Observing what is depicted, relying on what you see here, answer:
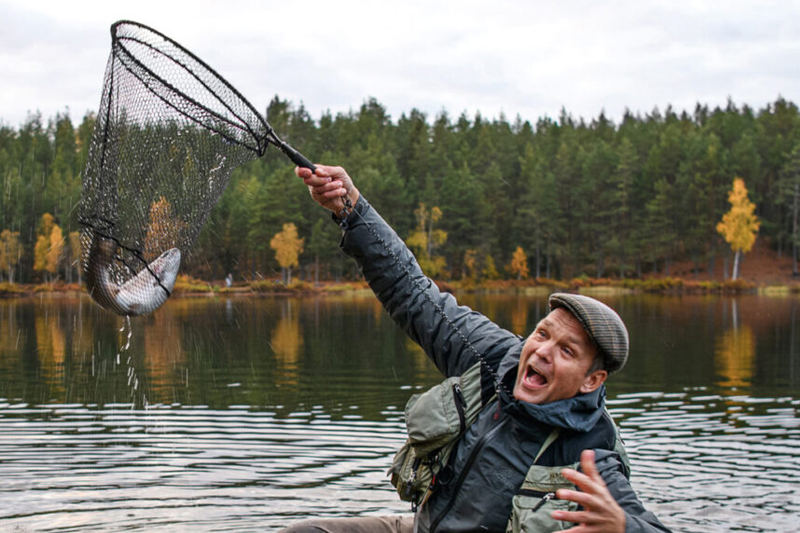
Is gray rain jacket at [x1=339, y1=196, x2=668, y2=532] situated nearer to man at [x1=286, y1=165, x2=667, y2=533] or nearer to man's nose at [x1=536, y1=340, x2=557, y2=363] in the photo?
man at [x1=286, y1=165, x2=667, y2=533]

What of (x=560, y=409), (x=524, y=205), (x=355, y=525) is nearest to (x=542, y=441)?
(x=560, y=409)

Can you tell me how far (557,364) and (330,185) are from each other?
1.46m

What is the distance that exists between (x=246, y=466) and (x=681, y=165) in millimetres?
90151

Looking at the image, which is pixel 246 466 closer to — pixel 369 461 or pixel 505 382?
pixel 369 461

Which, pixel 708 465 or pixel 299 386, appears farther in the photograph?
pixel 299 386

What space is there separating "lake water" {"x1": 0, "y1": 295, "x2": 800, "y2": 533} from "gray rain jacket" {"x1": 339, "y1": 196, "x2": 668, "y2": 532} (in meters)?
4.04

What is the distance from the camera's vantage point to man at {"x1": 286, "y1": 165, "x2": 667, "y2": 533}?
3.51 m

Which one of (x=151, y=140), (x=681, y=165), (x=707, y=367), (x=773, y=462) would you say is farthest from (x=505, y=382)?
(x=681, y=165)

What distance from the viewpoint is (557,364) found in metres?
3.83

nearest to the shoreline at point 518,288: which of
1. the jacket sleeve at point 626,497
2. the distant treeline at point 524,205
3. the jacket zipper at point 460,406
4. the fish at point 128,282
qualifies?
the distant treeline at point 524,205

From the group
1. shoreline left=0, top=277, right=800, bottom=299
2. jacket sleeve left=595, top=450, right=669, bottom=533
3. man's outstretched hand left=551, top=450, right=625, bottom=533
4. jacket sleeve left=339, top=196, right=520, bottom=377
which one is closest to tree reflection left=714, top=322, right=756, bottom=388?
jacket sleeve left=339, top=196, right=520, bottom=377

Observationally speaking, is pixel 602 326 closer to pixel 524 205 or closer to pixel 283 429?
pixel 283 429

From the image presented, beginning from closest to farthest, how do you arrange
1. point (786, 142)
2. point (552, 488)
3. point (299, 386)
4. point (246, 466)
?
point (552, 488)
point (246, 466)
point (299, 386)
point (786, 142)

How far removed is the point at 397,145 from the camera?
117 meters
